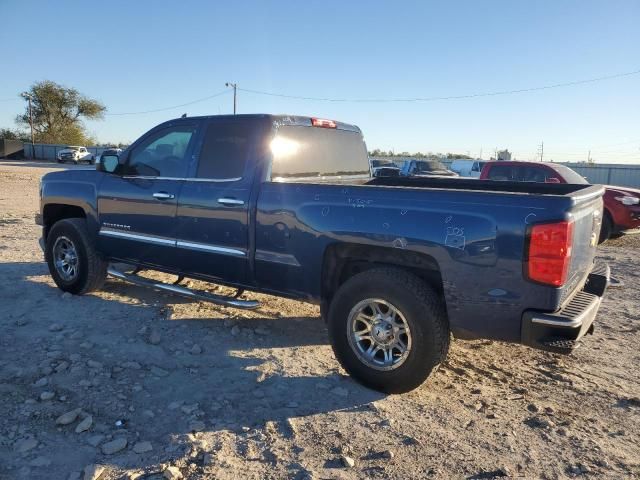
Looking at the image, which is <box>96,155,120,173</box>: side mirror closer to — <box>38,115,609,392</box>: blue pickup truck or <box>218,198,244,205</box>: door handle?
<box>38,115,609,392</box>: blue pickup truck

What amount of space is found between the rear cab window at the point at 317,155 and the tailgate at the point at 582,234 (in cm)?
227

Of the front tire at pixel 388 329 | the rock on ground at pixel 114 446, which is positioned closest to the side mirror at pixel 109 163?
the front tire at pixel 388 329

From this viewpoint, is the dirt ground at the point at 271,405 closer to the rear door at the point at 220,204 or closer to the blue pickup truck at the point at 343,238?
the blue pickup truck at the point at 343,238

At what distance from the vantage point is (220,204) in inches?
176

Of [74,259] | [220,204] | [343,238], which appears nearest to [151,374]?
[220,204]

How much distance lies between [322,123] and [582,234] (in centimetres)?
255

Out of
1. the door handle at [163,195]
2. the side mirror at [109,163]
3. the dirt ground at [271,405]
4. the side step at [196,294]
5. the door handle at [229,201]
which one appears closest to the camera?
the dirt ground at [271,405]

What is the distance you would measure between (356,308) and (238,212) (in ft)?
4.41

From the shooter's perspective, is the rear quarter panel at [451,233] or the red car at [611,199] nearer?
the rear quarter panel at [451,233]

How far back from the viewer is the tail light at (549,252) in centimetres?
297

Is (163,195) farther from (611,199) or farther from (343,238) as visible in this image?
(611,199)

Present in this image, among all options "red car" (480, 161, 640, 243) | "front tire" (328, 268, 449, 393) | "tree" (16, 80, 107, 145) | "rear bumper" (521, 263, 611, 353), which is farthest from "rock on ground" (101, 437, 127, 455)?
"tree" (16, 80, 107, 145)

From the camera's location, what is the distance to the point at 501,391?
380 centimetres

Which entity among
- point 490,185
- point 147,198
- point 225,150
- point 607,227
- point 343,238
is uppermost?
point 225,150
